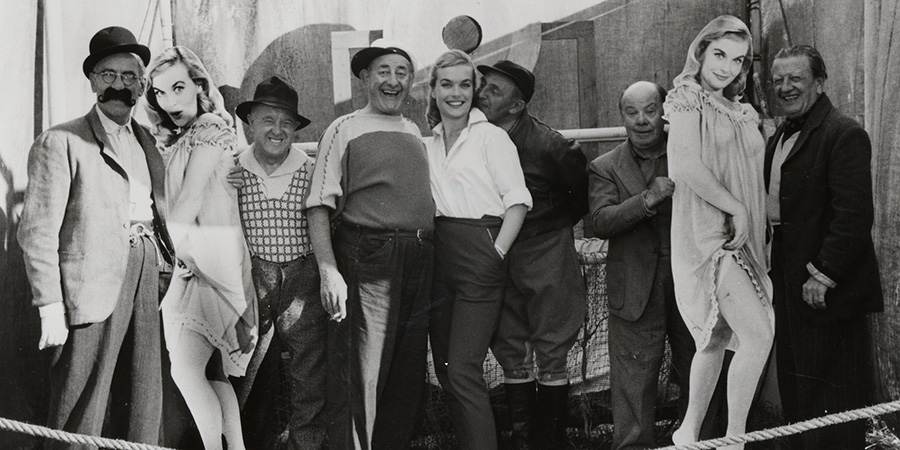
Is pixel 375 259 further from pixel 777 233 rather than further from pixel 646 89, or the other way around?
pixel 777 233

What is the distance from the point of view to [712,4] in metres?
6.26

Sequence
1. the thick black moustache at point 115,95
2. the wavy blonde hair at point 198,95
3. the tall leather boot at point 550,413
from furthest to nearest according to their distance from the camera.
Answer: the tall leather boot at point 550,413 < the wavy blonde hair at point 198,95 < the thick black moustache at point 115,95

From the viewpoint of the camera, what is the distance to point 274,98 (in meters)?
6.05

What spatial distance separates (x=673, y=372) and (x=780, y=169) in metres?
1.38

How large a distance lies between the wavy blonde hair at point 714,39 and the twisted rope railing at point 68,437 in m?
3.72

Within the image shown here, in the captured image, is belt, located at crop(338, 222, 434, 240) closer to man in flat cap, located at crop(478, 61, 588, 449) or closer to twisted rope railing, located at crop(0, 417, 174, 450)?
man in flat cap, located at crop(478, 61, 588, 449)

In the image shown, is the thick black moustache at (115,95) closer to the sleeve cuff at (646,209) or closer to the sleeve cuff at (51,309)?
the sleeve cuff at (51,309)

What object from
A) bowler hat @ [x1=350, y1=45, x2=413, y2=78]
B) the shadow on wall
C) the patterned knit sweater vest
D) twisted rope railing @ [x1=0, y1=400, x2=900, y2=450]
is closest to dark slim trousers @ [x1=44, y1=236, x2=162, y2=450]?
the shadow on wall

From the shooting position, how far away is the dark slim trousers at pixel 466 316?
594 cm

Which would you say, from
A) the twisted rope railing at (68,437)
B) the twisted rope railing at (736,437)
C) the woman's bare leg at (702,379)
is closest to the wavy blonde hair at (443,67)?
the woman's bare leg at (702,379)

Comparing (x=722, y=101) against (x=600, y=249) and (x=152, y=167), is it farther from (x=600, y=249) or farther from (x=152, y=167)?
(x=152, y=167)

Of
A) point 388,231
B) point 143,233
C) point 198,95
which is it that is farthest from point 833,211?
point 143,233

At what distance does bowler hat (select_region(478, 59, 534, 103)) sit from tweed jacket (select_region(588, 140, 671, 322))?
2.10ft

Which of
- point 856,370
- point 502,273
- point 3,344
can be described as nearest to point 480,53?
point 502,273
